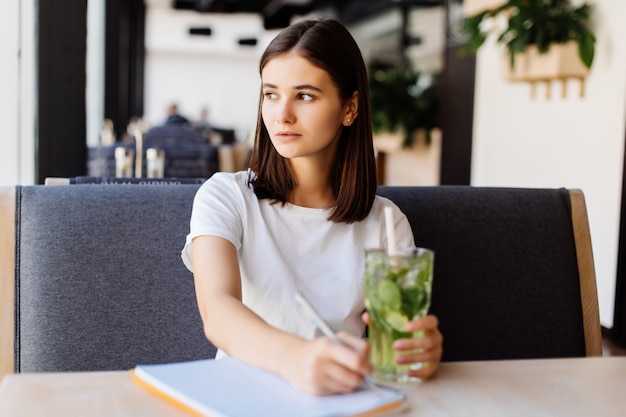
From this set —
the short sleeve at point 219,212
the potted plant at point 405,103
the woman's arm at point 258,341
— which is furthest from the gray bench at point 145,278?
the potted plant at point 405,103

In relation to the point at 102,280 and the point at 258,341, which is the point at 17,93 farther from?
the point at 258,341

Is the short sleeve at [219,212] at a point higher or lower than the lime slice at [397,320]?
higher

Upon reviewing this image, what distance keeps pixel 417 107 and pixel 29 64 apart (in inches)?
192

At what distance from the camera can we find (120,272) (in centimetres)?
151

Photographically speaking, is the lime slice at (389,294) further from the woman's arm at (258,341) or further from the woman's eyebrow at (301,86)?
the woman's eyebrow at (301,86)

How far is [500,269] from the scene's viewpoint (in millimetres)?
1686

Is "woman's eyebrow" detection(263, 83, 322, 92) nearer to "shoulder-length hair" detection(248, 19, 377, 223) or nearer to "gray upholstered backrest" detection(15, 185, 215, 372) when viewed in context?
"shoulder-length hair" detection(248, 19, 377, 223)

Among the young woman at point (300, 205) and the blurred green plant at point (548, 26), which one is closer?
the young woman at point (300, 205)

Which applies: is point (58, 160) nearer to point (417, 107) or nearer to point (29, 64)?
point (29, 64)

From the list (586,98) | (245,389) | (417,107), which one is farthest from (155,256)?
(417,107)

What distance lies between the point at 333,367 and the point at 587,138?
3681 millimetres

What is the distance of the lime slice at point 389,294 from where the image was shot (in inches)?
36.9

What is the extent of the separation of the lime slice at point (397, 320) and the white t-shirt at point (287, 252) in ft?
1.21

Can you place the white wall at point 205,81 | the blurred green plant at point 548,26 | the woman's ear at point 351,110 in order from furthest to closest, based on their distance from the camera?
the white wall at point 205,81
the blurred green plant at point 548,26
the woman's ear at point 351,110
